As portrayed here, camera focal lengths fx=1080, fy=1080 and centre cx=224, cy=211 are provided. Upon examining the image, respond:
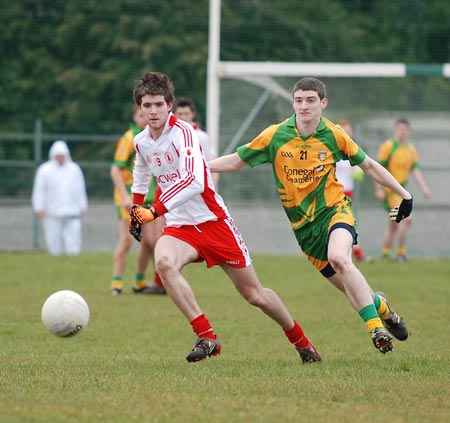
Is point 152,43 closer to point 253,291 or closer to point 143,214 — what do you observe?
point 253,291

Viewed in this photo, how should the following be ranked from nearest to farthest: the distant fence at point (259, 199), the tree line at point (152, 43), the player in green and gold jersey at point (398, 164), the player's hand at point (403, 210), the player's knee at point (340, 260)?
1. the player's knee at point (340, 260)
2. the player's hand at point (403, 210)
3. the player in green and gold jersey at point (398, 164)
4. the distant fence at point (259, 199)
5. the tree line at point (152, 43)

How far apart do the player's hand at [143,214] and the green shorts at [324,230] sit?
120 centimetres

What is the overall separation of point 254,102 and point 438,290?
22.3ft

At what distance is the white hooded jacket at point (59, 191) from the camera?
1917 centimetres

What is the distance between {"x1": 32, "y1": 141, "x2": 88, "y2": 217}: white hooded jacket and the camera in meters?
19.2

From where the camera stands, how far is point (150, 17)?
29.7m

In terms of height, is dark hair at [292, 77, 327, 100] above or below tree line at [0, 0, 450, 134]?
above

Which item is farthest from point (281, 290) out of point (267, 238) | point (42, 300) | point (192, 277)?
point (267, 238)

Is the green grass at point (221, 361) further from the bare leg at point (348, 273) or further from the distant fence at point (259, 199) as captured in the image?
the distant fence at point (259, 199)

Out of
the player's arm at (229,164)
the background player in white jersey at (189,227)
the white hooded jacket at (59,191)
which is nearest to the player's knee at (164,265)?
the background player in white jersey at (189,227)

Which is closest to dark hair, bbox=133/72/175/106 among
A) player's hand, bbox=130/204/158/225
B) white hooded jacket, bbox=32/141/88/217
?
player's hand, bbox=130/204/158/225

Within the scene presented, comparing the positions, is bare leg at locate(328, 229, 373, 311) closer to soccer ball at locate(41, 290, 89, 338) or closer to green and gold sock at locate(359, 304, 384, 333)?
green and gold sock at locate(359, 304, 384, 333)

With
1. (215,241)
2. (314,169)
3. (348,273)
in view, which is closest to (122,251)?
(215,241)

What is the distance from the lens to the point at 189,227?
7984mm
